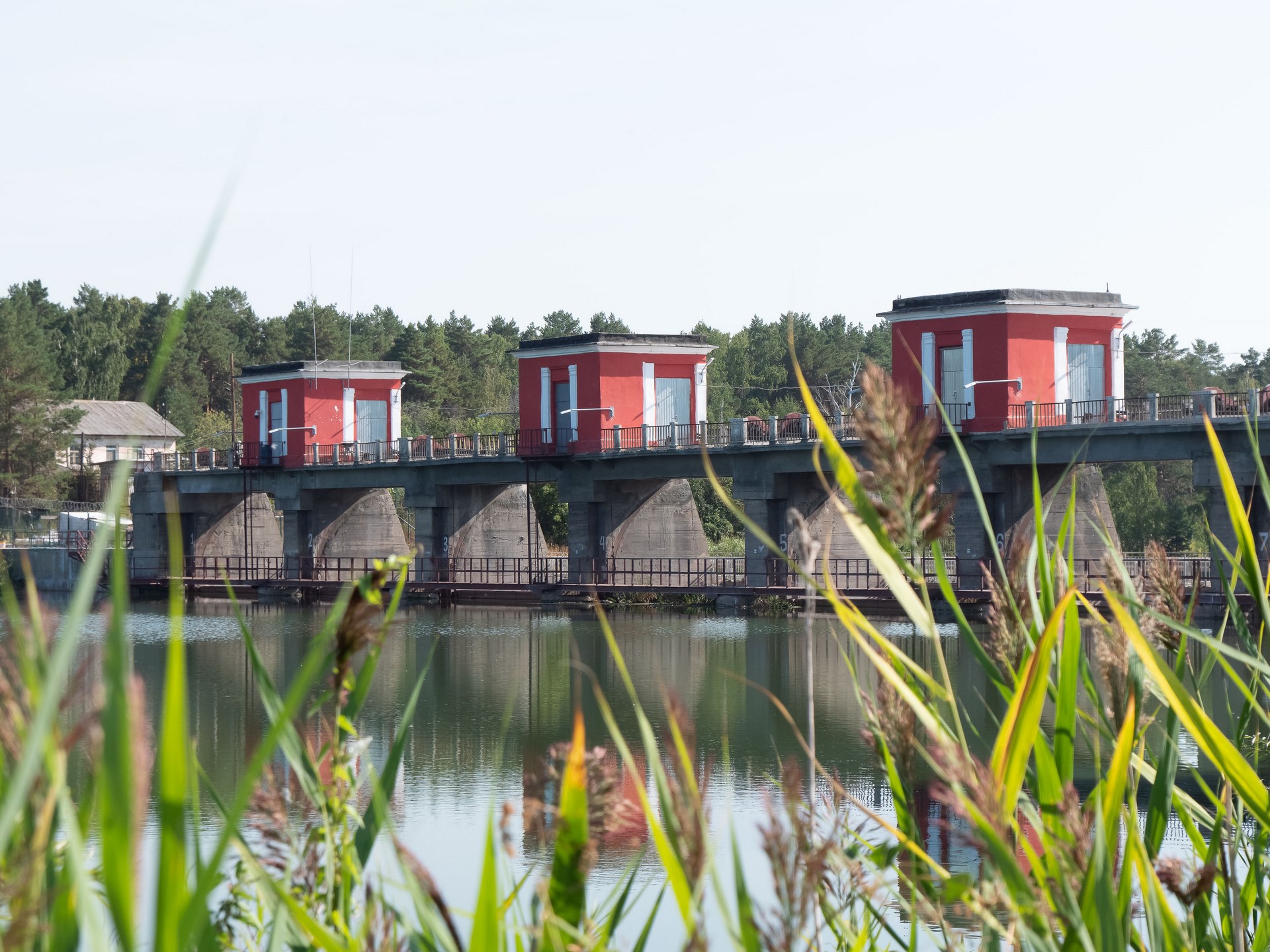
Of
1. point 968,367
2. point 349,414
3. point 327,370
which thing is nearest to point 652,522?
point 968,367

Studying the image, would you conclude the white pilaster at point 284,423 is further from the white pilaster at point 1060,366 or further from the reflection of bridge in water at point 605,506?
the white pilaster at point 1060,366

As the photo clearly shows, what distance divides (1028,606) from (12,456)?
68.3m

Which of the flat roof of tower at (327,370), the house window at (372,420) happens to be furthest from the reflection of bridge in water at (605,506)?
the flat roof of tower at (327,370)

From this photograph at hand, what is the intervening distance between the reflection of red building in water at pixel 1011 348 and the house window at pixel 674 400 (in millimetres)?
8335

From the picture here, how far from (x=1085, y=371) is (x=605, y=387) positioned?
1252 centimetres

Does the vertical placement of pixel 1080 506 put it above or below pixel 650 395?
below

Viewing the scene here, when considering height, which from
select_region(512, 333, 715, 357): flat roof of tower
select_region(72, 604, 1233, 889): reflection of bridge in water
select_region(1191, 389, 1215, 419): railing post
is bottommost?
select_region(72, 604, 1233, 889): reflection of bridge in water

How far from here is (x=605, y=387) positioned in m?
40.4

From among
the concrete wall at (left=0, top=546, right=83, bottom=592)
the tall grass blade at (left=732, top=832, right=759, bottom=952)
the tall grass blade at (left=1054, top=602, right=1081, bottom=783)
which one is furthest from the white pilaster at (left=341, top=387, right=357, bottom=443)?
the tall grass blade at (left=732, top=832, right=759, bottom=952)

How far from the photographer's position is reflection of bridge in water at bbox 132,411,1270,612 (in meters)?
31.0

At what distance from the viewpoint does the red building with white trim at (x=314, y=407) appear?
48.3m

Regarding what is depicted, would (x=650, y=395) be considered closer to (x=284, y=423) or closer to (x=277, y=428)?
(x=284, y=423)

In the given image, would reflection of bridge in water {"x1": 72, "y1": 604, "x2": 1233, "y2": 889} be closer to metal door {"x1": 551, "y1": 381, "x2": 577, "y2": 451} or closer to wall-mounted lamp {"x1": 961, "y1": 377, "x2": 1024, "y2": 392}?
metal door {"x1": 551, "y1": 381, "x2": 577, "y2": 451}

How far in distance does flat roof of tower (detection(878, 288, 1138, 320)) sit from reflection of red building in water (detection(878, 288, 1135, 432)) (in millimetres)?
15
